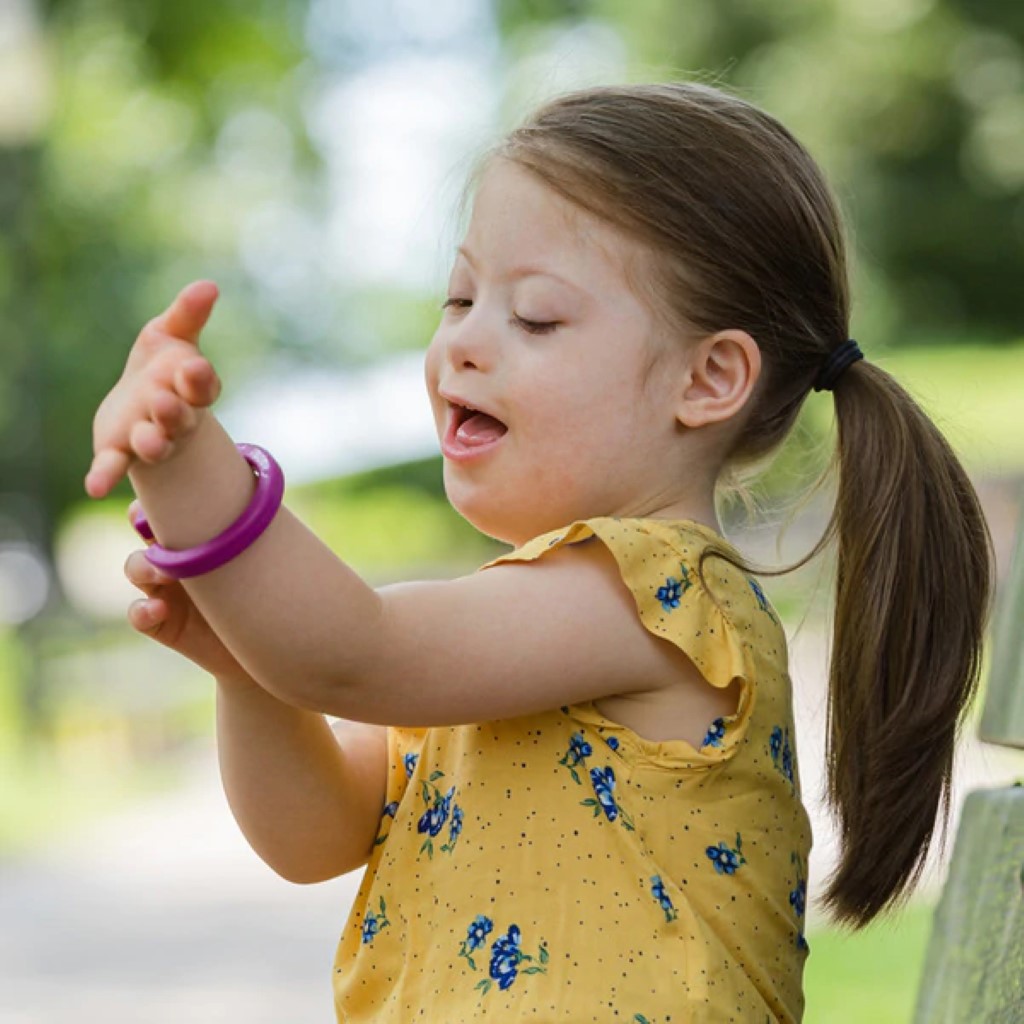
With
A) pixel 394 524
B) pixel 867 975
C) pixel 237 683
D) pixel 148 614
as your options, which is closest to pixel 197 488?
pixel 148 614

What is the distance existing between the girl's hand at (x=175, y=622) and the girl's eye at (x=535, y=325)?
1.42ft

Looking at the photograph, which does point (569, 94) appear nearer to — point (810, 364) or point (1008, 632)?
point (810, 364)

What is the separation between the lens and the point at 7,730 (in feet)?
35.2

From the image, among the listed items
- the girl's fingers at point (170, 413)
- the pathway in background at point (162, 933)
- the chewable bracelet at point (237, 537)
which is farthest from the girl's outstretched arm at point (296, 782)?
the pathway in background at point (162, 933)

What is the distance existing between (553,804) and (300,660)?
0.32 m

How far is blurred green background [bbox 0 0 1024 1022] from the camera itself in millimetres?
15969

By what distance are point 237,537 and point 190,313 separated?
Result: 0.19 metres

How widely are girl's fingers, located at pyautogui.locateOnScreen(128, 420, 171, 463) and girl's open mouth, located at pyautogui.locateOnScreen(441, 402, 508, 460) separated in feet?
1.67

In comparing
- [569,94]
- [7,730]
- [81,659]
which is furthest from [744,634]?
[81,659]

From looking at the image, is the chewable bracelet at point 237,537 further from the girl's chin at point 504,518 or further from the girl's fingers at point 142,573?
the girl's chin at point 504,518

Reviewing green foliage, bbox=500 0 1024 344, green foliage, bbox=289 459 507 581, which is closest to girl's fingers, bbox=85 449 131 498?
green foliage, bbox=289 459 507 581

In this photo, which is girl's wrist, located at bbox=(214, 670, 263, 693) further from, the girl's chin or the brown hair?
the brown hair

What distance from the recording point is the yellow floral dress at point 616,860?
1.63m

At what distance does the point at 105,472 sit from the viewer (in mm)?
1372
